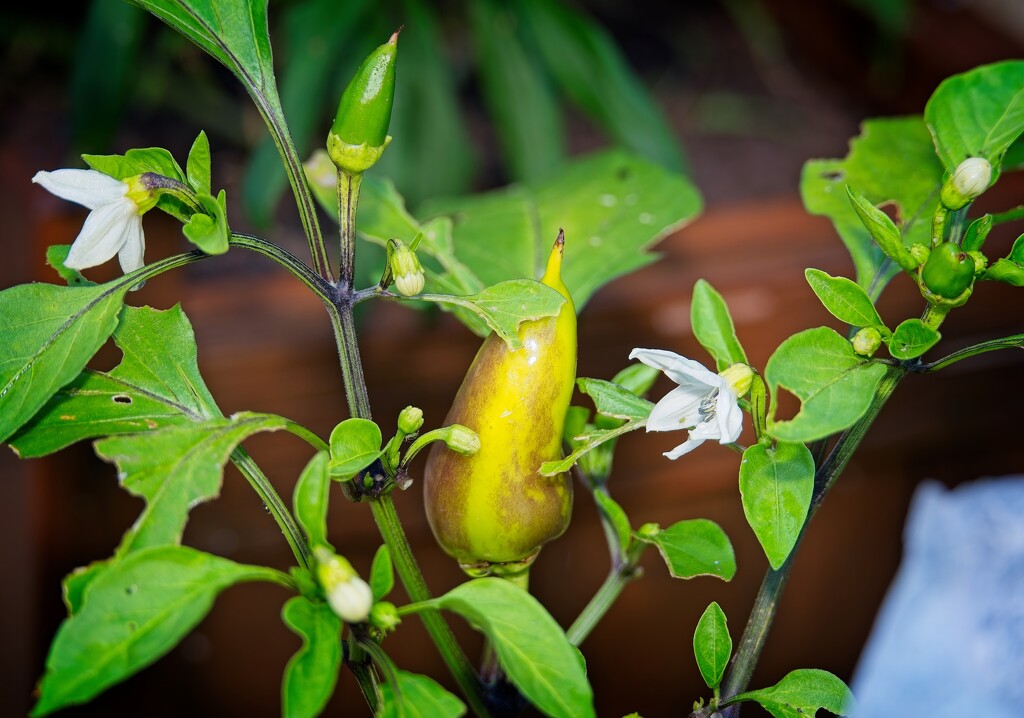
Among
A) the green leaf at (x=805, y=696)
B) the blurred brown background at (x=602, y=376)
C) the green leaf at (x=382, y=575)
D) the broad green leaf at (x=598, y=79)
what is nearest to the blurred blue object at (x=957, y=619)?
the green leaf at (x=805, y=696)

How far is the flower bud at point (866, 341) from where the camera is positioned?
0.25 meters

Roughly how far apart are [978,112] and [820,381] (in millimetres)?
148

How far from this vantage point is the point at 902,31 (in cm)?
106

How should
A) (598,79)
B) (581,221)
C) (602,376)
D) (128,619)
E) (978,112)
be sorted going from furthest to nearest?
(598,79)
(602,376)
(581,221)
(978,112)
(128,619)

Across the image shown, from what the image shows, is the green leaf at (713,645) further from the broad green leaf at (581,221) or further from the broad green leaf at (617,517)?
the broad green leaf at (581,221)

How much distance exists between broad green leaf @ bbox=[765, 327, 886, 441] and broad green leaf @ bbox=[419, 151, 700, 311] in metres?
0.15

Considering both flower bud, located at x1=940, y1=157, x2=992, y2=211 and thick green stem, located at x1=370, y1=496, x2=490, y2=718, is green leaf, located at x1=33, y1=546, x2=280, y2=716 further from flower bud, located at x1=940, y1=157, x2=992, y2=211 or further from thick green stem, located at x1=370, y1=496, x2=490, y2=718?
flower bud, located at x1=940, y1=157, x2=992, y2=211

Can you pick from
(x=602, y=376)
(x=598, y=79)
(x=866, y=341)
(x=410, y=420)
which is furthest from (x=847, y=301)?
(x=598, y=79)

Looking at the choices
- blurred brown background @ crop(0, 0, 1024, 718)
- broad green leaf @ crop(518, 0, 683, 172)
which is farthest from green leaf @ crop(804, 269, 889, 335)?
broad green leaf @ crop(518, 0, 683, 172)

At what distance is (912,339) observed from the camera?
246 mm

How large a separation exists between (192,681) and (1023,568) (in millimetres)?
715

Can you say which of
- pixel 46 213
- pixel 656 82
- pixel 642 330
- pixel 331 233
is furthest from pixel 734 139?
pixel 46 213

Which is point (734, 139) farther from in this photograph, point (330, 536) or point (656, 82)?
point (330, 536)

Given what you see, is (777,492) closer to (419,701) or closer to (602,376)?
(419,701)
